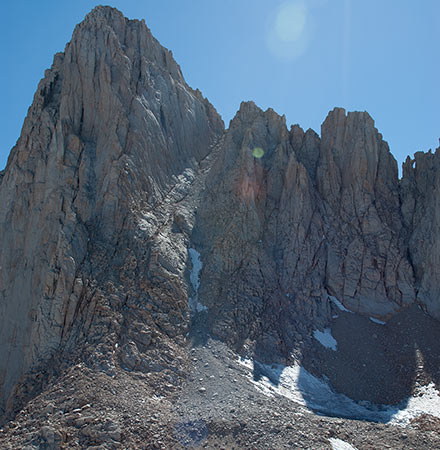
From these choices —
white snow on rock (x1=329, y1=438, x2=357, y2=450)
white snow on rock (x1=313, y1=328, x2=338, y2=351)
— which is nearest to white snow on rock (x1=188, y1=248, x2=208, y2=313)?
white snow on rock (x1=313, y1=328, x2=338, y2=351)

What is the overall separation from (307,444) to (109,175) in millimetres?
19011

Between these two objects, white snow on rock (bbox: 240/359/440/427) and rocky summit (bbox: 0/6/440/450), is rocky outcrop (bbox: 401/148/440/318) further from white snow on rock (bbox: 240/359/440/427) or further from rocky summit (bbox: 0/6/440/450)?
Result: white snow on rock (bbox: 240/359/440/427)

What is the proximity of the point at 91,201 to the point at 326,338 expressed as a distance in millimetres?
17389

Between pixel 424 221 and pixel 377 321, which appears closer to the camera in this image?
pixel 377 321

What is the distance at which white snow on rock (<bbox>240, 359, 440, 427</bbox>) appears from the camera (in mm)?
22078

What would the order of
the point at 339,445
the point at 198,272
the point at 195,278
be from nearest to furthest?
the point at 339,445
the point at 195,278
the point at 198,272

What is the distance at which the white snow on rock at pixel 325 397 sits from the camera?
2208cm

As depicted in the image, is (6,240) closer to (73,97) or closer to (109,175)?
(109,175)

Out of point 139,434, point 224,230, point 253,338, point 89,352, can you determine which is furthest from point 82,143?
point 139,434

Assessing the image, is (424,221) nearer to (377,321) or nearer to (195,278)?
(377,321)

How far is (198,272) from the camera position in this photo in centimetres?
2861

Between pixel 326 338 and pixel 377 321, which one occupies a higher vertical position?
pixel 377 321

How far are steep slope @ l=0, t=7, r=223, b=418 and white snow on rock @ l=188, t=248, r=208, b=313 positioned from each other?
3.18ft

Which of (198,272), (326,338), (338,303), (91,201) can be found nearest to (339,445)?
(326,338)
